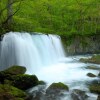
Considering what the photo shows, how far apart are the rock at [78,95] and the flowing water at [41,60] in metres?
1.08

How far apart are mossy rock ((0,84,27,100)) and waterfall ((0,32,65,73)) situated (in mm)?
5401

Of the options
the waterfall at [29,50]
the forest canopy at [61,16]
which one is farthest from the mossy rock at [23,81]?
the forest canopy at [61,16]

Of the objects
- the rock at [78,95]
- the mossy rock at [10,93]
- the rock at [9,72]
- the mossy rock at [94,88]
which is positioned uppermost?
the rock at [9,72]

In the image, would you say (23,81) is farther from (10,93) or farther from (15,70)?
(10,93)

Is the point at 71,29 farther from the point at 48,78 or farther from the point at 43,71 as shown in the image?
the point at 48,78

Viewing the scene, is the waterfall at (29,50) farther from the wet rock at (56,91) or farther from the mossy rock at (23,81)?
the wet rock at (56,91)

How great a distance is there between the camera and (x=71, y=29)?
28047 millimetres

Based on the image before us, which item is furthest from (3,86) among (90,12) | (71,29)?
(90,12)

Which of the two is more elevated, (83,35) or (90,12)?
(90,12)

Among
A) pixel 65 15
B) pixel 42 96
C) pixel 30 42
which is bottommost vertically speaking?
pixel 42 96

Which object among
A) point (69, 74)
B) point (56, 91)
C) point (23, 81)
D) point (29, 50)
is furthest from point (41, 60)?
point (56, 91)

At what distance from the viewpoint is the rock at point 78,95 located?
1391 cm

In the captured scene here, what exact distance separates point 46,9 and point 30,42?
378 inches

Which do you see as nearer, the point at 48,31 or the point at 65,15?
the point at 48,31
